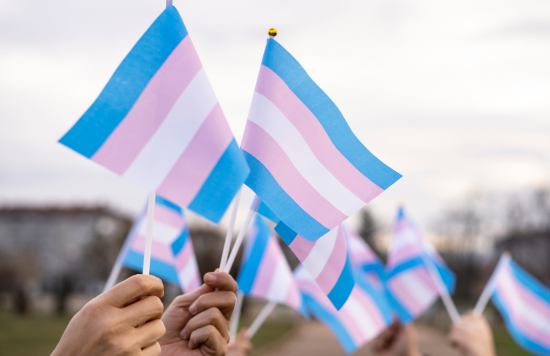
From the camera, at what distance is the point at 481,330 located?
326 centimetres

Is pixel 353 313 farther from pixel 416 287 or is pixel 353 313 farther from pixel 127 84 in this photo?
pixel 127 84

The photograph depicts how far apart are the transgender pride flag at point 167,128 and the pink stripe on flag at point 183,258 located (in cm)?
245

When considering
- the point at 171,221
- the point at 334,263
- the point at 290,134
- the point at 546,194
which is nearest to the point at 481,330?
the point at 334,263

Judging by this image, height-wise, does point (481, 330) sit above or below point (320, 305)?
above

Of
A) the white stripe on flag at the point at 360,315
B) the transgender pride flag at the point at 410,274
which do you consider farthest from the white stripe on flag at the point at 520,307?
the white stripe on flag at the point at 360,315

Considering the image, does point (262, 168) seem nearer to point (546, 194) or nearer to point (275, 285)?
point (275, 285)

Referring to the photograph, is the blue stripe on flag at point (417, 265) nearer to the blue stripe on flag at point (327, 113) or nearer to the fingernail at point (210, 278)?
the blue stripe on flag at point (327, 113)

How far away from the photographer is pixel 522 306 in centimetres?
517

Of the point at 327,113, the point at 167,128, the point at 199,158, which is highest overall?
the point at 327,113

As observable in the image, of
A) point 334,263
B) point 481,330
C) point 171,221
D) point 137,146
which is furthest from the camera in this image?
point 171,221

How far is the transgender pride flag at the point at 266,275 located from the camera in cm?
432

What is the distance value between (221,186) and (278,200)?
0.34 metres

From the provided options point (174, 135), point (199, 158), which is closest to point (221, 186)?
point (199, 158)

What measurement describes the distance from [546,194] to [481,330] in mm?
36372
